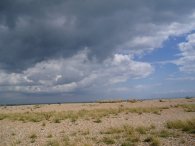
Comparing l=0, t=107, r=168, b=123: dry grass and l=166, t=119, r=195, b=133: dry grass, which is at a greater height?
l=0, t=107, r=168, b=123: dry grass

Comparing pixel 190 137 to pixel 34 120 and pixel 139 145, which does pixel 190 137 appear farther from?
pixel 34 120

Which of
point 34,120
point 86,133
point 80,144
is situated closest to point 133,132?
point 86,133

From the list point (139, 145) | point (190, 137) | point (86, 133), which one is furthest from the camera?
point (86, 133)

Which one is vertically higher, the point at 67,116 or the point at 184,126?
the point at 67,116

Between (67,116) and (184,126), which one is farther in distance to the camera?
(67,116)

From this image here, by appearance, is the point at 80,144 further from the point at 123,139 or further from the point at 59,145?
the point at 123,139

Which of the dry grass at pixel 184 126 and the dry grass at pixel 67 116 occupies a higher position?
the dry grass at pixel 67 116

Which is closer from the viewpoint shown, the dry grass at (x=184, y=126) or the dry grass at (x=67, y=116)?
the dry grass at (x=184, y=126)

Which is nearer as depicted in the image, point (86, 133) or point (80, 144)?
point (80, 144)

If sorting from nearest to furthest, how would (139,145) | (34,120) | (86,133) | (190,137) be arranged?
(139,145), (190,137), (86,133), (34,120)

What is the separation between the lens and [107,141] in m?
19.0

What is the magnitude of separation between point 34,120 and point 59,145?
20.3m

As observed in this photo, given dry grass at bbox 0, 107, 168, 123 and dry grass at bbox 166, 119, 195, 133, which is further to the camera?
dry grass at bbox 0, 107, 168, 123

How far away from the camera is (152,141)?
1789 centimetres
